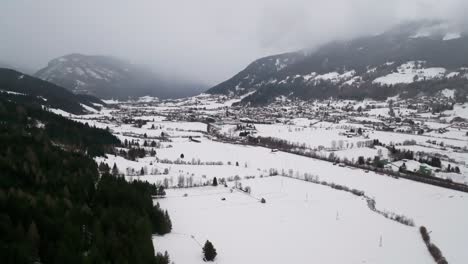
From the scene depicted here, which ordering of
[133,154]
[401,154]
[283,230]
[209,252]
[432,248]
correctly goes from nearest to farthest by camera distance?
[209,252] → [432,248] → [283,230] → [133,154] → [401,154]

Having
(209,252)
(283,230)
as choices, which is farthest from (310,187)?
(209,252)

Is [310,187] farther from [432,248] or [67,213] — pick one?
[67,213]

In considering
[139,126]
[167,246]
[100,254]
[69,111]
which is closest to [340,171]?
[167,246]

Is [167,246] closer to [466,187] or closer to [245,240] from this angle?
[245,240]

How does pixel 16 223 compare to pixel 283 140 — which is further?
pixel 283 140

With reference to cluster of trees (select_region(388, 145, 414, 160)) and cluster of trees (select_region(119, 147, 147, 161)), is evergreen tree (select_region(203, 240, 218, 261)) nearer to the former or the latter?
cluster of trees (select_region(119, 147, 147, 161))

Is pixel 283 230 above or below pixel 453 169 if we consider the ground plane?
below

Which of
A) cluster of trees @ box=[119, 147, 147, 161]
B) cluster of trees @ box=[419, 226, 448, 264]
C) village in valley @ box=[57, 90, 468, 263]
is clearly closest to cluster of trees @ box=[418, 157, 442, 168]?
village in valley @ box=[57, 90, 468, 263]

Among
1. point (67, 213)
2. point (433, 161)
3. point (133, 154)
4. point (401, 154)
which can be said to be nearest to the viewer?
point (67, 213)
